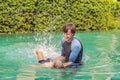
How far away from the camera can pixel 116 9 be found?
2088 cm

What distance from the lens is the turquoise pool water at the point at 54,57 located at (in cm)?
876

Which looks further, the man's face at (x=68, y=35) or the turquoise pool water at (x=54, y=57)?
the man's face at (x=68, y=35)

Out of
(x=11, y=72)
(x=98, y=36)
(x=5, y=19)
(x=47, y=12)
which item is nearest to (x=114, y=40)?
(x=98, y=36)

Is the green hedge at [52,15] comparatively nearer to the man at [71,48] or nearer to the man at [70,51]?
the man at [70,51]

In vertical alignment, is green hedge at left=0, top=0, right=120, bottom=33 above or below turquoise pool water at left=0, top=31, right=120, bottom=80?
above

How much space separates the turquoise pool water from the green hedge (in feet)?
2.54

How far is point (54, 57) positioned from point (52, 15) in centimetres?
704

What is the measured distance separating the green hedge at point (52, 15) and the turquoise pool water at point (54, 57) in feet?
2.54

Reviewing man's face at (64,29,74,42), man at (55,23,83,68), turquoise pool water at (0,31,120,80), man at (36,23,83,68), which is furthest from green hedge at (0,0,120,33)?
man's face at (64,29,74,42)


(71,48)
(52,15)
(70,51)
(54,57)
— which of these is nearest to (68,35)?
(71,48)

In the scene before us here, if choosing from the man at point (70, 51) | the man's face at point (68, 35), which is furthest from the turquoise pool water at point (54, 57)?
the man's face at point (68, 35)

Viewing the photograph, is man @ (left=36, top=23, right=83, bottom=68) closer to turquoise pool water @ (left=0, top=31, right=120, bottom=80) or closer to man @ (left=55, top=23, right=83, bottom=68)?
man @ (left=55, top=23, right=83, bottom=68)

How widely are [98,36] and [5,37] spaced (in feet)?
13.7

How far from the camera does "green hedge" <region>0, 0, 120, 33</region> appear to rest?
672 inches
